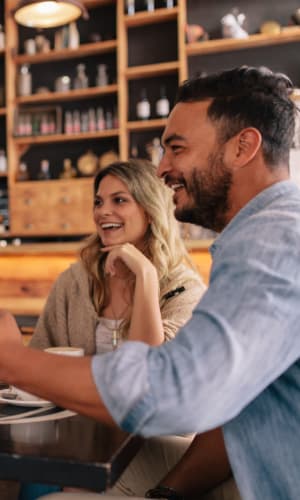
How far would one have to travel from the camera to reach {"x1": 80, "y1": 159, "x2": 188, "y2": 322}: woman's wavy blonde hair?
220 centimetres

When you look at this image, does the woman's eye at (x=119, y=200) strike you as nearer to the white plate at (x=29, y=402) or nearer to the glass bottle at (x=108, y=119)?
the white plate at (x=29, y=402)

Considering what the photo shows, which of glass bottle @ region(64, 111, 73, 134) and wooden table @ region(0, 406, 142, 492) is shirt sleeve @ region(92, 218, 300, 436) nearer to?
wooden table @ region(0, 406, 142, 492)

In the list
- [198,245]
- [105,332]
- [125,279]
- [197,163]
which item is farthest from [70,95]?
[197,163]

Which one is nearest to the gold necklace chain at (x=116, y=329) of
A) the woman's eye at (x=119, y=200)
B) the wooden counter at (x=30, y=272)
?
the woman's eye at (x=119, y=200)

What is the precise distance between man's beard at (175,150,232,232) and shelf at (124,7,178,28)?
391 cm

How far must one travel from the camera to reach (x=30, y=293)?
3.80 metres

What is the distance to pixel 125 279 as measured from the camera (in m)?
2.15

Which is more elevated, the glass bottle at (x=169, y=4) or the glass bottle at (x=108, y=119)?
the glass bottle at (x=169, y=4)

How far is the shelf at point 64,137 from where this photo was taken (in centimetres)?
488

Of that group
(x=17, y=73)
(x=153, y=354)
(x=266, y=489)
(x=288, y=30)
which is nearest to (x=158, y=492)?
(x=266, y=489)

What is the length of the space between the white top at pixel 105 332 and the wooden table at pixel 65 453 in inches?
35.3

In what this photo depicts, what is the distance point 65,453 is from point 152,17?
14.7 feet

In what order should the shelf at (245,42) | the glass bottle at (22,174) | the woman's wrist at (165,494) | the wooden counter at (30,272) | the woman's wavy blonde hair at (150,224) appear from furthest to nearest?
the glass bottle at (22,174) < the shelf at (245,42) < the wooden counter at (30,272) < the woman's wavy blonde hair at (150,224) < the woman's wrist at (165,494)

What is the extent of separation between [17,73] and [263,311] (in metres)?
5.07
